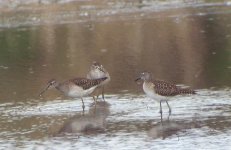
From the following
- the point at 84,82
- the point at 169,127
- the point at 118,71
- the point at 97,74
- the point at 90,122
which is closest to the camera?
the point at 169,127

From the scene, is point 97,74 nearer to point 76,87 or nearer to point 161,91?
point 76,87

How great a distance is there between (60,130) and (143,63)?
7.79 meters

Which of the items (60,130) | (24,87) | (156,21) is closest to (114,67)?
(24,87)

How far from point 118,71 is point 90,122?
248 inches

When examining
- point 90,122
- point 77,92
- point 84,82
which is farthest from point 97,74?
point 90,122

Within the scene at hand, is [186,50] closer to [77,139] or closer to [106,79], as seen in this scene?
[106,79]

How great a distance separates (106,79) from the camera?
55.8 feet

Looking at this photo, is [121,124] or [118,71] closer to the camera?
[121,124]

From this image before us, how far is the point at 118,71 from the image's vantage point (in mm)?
20672

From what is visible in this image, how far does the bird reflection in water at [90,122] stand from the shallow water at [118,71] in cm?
2

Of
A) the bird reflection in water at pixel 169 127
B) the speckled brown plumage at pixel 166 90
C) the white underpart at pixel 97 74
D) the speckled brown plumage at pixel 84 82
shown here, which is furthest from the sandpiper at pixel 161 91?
the white underpart at pixel 97 74

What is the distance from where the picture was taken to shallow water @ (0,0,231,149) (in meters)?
13.2

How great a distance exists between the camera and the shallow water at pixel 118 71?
13.2 m

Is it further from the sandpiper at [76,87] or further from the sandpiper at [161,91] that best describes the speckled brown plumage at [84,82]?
the sandpiper at [161,91]
